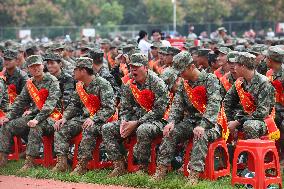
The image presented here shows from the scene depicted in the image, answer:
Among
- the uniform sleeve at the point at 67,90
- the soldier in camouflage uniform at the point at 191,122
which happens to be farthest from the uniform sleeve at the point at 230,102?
the uniform sleeve at the point at 67,90

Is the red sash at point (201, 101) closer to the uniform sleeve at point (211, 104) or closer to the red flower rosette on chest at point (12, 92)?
the uniform sleeve at point (211, 104)

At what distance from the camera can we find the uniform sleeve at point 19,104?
42.2 ft

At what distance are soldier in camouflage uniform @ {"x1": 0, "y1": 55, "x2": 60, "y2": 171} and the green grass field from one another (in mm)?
331

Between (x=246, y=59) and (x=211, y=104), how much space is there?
2.84 ft

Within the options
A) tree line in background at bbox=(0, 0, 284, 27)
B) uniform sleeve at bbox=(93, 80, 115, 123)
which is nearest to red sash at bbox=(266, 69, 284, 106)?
uniform sleeve at bbox=(93, 80, 115, 123)

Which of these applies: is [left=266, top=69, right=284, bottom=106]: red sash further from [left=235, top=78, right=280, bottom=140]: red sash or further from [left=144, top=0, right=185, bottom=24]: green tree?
[left=144, top=0, right=185, bottom=24]: green tree

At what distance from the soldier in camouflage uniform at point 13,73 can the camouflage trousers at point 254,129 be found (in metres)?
4.75

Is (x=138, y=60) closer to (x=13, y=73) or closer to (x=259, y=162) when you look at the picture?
(x=259, y=162)

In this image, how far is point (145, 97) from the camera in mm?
11500

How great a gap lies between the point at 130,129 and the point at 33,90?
7.16ft

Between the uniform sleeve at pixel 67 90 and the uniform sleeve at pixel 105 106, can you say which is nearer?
the uniform sleeve at pixel 105 106

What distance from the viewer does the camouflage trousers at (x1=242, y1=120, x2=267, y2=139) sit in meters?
10.7

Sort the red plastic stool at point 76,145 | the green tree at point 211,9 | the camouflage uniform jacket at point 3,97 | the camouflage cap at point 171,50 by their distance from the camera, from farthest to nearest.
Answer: the green tree at point 211,9 → the camouflage cap at point 171,50 → the camouflage uniform jacket at point 3,97 → the red plastic stool at point 76,145

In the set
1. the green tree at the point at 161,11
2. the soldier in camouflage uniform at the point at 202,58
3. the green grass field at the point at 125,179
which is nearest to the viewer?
the green grass field at the point at 125,179
